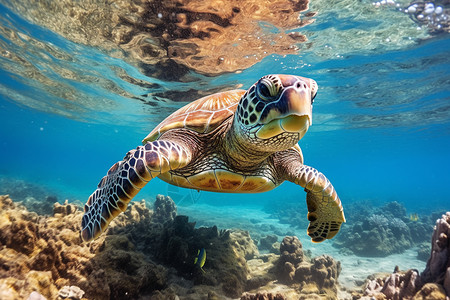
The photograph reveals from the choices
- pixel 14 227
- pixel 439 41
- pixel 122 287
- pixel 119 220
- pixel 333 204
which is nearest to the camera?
pixel 14 227

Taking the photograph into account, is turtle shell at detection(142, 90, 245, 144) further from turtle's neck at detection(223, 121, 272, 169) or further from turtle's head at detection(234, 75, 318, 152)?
turtle's head at detection(234, 75, 318, 152)

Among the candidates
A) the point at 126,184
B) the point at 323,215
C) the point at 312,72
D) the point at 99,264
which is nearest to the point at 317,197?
the point at 323,215

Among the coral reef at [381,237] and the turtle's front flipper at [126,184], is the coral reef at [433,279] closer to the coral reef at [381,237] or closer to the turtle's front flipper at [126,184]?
the turtle's front flipper at [126,184]

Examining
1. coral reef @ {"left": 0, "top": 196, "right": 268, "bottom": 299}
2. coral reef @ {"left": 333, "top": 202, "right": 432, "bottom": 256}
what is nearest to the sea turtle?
coral reef @ {"left": 0, "top": 196, "right": 268, "bottom": 299}

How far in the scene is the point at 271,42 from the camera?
8.54 metres

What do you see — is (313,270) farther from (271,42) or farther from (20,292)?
(271,42)

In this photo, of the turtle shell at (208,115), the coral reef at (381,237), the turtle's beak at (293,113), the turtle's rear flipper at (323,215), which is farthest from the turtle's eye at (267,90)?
the coral reef at (381,237)

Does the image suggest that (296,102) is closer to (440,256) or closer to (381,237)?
(440,256)

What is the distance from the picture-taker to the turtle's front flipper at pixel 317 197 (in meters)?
3.19

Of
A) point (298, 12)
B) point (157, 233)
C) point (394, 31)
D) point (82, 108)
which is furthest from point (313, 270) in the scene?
point (82, 108)

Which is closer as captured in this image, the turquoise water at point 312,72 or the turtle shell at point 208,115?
the turtle shell at point 208,115

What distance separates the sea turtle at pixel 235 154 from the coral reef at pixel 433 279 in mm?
1097

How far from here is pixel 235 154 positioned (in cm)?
308

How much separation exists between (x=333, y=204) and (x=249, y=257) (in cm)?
407
